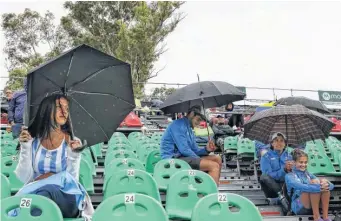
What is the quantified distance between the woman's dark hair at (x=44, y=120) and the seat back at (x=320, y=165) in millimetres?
3750

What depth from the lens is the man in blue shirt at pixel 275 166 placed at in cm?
501

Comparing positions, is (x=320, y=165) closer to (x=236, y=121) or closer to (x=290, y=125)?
(x=290, y=125)

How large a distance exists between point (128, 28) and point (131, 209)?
18.2 meters

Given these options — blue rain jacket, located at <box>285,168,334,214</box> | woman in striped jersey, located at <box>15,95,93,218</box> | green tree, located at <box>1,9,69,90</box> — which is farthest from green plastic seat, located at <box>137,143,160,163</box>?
green tree, located at <box>1,9,69,90</box>

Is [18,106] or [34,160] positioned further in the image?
[18,106]

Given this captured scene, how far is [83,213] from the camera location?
2.95 m

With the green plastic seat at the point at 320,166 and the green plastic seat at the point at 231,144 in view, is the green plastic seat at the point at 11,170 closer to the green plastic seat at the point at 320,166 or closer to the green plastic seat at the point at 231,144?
the green plastic seat at the point at 320,166

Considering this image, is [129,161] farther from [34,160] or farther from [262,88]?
[262,88]

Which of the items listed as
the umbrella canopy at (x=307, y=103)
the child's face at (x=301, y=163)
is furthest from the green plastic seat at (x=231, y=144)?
the child's face at (x=301, y=163)

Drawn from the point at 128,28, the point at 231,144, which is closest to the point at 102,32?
the point at 128,28

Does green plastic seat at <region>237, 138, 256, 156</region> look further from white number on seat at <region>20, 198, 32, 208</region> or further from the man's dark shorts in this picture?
white number on seat at <region>20, 198, 32, 208</region>

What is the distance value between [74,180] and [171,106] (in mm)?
2840

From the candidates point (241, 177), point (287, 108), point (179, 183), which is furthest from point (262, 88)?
point (179, 183)

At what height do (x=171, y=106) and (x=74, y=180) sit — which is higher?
(x=171, y=106)
